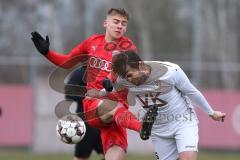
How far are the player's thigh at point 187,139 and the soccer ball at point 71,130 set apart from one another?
1384 millimetres

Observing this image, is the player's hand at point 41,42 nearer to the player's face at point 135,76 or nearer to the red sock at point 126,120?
the red sock at point 126,120

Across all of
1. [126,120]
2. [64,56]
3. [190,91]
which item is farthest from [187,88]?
[64,56]

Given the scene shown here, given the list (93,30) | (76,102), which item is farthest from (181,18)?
(76,102)

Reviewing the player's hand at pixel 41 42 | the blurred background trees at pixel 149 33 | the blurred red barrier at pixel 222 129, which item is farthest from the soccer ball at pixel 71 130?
the blurred background trees at pixel 149 33

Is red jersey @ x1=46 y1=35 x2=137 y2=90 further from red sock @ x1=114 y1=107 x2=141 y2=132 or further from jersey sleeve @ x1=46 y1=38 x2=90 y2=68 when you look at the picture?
red sock @ x1=114 y1=107 x2=141 y2=132

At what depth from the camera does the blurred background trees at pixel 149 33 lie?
1903 centimetres

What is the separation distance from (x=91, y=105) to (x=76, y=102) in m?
1.15

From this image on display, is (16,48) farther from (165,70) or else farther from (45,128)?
(165,70)

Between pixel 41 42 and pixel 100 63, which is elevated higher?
pixel 41 42

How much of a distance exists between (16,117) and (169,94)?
1054 cm

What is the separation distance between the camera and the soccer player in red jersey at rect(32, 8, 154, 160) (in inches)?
323

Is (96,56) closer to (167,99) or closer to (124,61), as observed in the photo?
(124,61)

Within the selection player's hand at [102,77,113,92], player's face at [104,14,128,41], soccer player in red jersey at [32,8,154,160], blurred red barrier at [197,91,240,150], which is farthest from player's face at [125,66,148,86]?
blurred red barrier at [197,91,240,150]

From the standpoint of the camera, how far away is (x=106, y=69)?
8273 millimetres
